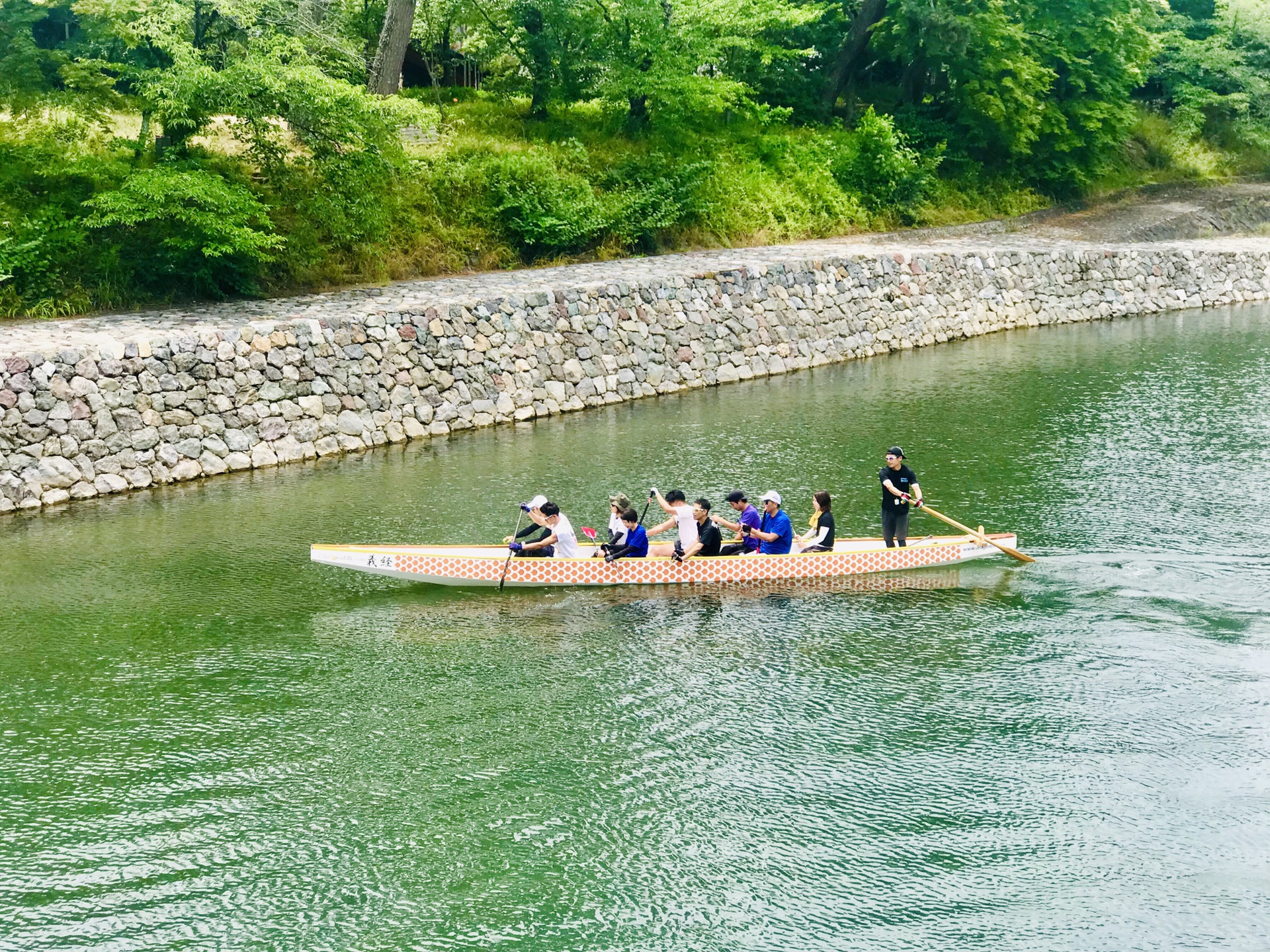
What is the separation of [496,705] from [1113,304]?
28413 mm

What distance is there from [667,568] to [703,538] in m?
0.60

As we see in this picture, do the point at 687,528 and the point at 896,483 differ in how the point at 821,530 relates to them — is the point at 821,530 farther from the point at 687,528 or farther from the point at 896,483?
the point at 687,528

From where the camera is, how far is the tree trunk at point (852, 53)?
3900 cm

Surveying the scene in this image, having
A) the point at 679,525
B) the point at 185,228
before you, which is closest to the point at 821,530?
the point at 679,525

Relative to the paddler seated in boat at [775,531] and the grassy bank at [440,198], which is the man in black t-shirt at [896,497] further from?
the grassy bank at [440,198]

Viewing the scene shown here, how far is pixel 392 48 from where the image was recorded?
3078cm

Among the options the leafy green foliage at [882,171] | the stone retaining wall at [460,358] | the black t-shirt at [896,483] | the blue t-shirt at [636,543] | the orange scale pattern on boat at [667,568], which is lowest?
the orange scale pattern on boat at [667,568]

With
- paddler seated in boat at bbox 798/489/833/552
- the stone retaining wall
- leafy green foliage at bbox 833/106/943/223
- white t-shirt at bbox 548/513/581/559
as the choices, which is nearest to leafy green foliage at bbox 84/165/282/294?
the stone retaining wall

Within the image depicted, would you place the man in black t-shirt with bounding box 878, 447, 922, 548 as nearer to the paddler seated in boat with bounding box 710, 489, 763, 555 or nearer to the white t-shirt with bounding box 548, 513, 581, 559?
the paddler seated in boat with bounding box 710, 489, 763, 555

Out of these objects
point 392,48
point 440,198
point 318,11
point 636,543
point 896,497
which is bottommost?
point 636,543

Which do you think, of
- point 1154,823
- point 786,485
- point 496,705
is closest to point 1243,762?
point 1154,823

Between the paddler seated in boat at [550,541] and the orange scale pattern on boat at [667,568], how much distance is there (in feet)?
0.60

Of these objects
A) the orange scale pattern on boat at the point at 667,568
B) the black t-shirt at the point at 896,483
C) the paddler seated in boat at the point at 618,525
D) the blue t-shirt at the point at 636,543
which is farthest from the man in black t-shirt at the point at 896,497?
the paddler seated in boat at the point at 618,525

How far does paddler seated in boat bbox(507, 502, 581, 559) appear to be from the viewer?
52.7 feet
